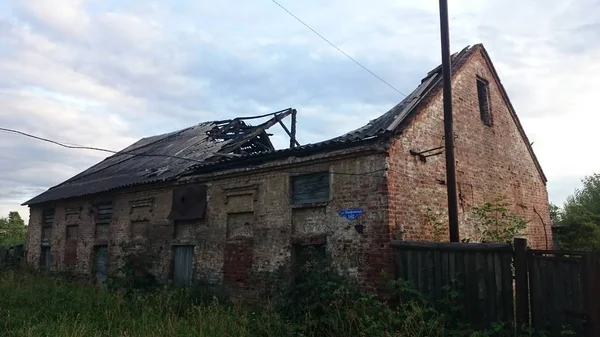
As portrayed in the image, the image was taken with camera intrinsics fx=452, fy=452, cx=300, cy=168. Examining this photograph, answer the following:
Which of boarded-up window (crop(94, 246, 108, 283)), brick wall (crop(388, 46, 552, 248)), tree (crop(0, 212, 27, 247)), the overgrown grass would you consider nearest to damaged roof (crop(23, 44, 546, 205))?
brick wall (crop(388, 46, 552, 248))

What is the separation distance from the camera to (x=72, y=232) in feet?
56.5

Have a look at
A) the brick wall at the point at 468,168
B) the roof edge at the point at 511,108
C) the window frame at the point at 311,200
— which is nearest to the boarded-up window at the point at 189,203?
the window frame at the point at 311,200

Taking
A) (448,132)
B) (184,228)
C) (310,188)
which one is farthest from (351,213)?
(184,228)

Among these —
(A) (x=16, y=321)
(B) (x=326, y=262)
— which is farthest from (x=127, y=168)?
(B) (x=326, y=262)

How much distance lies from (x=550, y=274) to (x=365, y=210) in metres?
3.29

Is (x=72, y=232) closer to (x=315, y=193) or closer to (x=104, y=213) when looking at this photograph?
(x=104, y=213)

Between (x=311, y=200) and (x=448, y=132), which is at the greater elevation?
(x=448, y=132)

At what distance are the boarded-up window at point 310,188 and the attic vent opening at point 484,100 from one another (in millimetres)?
5313

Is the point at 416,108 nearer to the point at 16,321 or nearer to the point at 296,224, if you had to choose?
the point at 296,224

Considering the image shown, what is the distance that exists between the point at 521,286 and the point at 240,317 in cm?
494

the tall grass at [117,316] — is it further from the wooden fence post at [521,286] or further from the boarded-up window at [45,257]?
the boarded-up window at [45,257]

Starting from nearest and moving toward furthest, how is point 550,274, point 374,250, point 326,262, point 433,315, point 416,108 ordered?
point 550,274 → point 433,315 → point 374,250 → point 326,262 → point 416,108

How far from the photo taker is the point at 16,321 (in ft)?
29.0

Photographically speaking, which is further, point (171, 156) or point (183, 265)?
point (171, 156)
